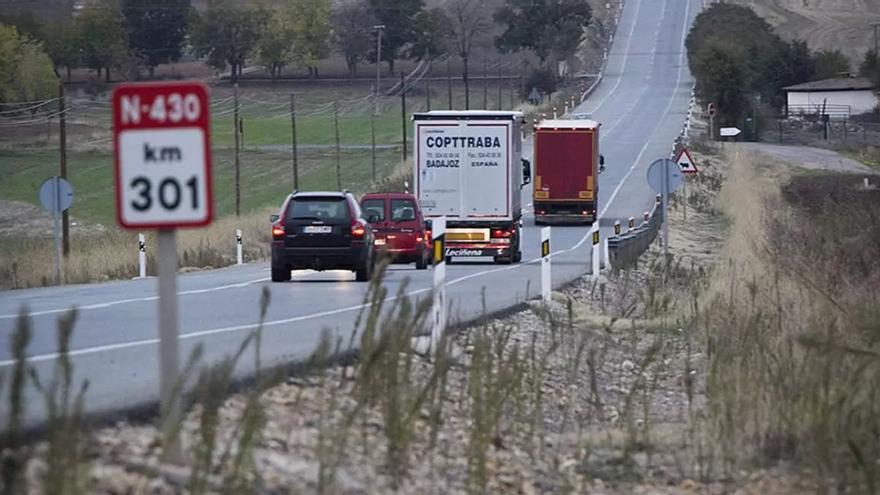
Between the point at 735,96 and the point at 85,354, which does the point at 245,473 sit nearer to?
the point at 85,354

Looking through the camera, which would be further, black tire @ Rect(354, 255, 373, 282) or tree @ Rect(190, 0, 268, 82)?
tree @ Rect(190, 0, 268, 82)

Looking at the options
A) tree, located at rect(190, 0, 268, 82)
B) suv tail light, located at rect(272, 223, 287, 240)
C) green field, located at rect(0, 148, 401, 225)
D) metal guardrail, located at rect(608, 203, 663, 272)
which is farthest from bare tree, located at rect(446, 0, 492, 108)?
suv tail light, located at rect(272, 223, 287, 240)

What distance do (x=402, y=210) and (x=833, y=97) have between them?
256 ft

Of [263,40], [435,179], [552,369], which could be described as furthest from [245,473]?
[263,40]

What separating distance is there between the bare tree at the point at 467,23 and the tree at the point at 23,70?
46730mm

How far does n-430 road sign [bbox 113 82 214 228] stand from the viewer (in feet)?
26.3

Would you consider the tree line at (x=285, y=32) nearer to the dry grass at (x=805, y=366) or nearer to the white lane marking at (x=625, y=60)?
the white lane marking at (x=625, y=60)

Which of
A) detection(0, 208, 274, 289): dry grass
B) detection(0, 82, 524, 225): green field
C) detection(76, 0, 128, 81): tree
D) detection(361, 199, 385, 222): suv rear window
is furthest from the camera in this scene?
detection(0, 82, 524, 225): green field

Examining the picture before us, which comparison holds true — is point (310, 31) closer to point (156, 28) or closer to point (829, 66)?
point (156, 28)

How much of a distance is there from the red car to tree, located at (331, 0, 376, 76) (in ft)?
274

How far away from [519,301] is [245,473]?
1518 cm

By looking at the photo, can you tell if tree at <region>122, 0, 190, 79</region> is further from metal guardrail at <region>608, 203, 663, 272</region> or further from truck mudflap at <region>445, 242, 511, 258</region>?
truck mudflap at <region>445, 242, 511, 258</region>

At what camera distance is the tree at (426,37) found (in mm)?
130250

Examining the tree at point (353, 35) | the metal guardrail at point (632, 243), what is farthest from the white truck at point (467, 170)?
the tree at point (353, 35)
